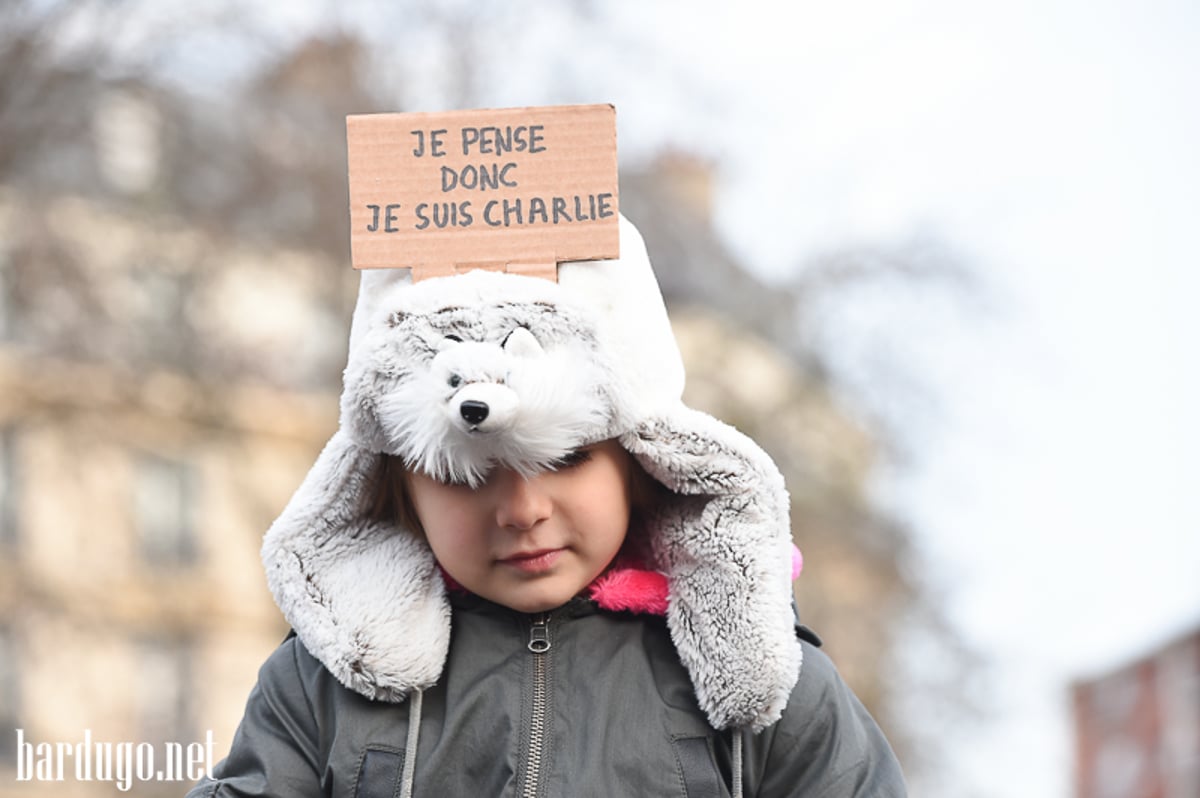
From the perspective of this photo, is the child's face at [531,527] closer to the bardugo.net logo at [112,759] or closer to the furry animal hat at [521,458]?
the furry animal hat at [521,458]

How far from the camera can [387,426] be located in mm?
2605

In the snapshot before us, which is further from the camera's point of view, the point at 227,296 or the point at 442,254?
the point at 227,296

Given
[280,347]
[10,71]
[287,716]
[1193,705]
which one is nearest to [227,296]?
[280,347]

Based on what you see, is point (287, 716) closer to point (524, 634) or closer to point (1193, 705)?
point (524, 634)

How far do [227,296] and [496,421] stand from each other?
414 inches

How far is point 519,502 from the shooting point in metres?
2.56

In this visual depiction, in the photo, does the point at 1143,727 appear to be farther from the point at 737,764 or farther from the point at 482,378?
the point at 482,378

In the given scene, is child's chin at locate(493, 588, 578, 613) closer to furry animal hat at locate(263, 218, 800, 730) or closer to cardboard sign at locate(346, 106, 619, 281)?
furry animal hat at locate(263, 218, 800, 730)

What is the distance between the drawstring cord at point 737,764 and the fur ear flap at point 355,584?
42 cm

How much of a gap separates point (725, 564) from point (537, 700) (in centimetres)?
32

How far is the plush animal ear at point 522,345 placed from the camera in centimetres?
255

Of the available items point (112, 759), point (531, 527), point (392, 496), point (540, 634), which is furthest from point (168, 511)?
point (531, 527)

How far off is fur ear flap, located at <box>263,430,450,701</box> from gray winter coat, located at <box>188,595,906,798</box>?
5 cm

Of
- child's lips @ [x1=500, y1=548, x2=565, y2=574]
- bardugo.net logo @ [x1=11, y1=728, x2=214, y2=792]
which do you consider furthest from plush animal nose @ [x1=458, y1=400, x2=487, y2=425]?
bardugo.net logo @ [x1=11, y1=728, x2=214, y2=792]
